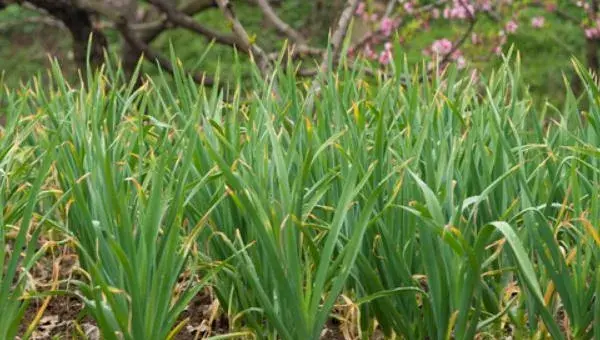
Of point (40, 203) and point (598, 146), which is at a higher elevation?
point (598, 146)

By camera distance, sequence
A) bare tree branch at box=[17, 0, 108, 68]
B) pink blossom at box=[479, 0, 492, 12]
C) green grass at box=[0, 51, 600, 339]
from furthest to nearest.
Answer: pink blossom at box=[479, 0, 492, 12] < bare tree branch at box=[17, 0, 108, 68] < green grass at box=[0, 51, 600, 339]

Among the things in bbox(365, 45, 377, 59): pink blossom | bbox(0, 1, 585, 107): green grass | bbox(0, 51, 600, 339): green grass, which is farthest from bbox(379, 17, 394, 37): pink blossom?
bbox(0, 51, 600, 339): green grass

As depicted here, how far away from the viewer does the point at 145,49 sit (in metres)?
5.86

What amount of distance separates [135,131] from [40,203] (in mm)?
378

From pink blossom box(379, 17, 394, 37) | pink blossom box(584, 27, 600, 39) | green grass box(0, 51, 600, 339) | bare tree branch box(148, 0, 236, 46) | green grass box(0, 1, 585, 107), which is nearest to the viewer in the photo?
green grass box(0, 51, 600, 339)

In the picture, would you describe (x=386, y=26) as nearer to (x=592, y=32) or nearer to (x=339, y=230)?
(x=592, y=32)

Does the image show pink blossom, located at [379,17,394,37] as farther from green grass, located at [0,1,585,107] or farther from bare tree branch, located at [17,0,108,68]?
green grass, located at [0,1,585,107]

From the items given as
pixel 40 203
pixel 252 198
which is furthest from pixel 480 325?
pixel 40 203

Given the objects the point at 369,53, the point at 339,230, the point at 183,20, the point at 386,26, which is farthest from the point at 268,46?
the point at 339,230

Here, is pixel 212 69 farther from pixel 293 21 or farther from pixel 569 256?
pixel 569 256

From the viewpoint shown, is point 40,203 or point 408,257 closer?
point 408,257

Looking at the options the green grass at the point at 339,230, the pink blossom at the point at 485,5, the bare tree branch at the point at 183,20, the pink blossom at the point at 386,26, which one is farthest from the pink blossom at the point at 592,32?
the green grass at the point at 339,230

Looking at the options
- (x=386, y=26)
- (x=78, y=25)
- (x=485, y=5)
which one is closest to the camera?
(x=78, y=25)

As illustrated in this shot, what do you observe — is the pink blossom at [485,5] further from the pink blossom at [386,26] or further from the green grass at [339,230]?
the green grass at [339,230]
